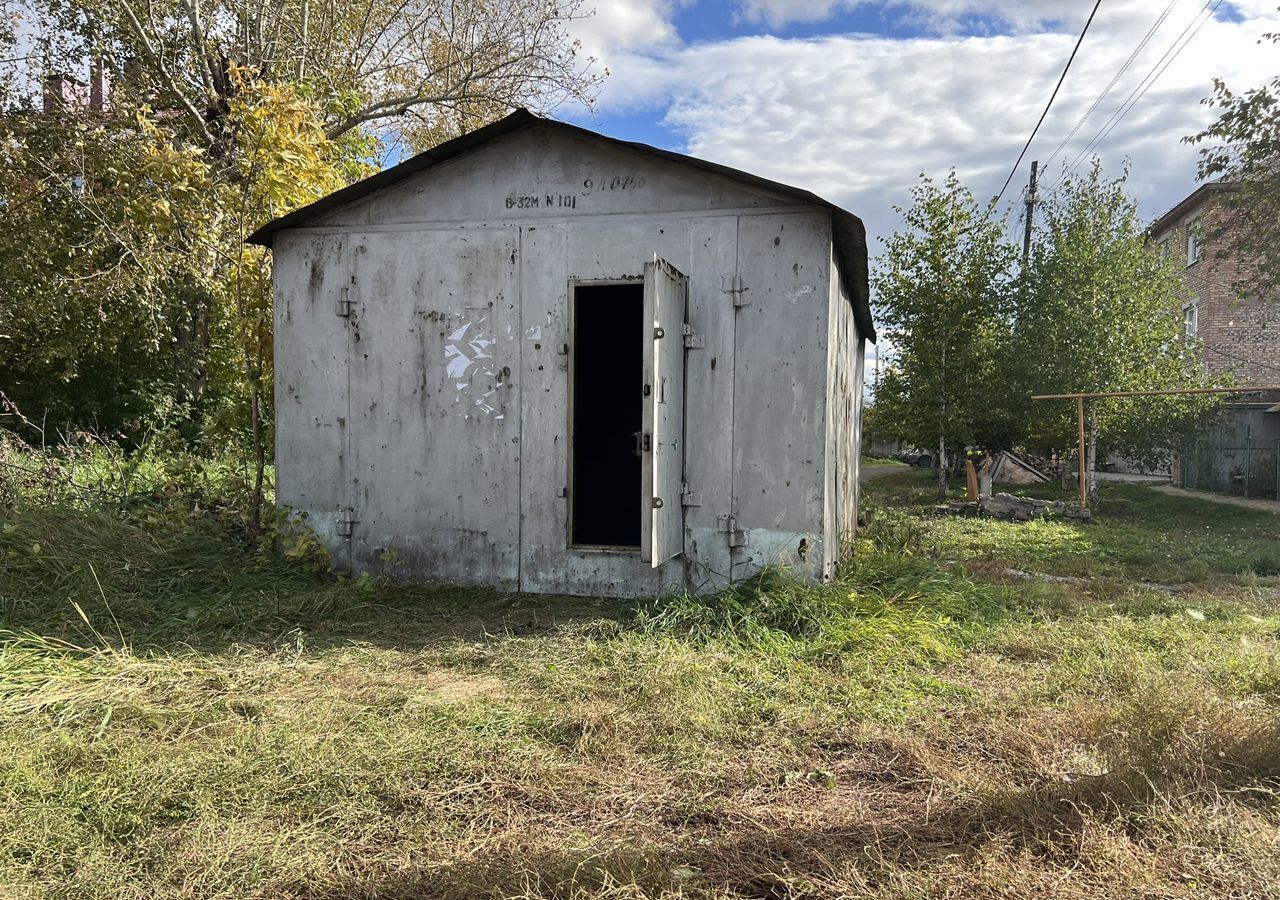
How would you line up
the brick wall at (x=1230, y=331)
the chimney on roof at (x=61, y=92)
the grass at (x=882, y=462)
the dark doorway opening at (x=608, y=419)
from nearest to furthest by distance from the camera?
the dark doorway opening at (x=608, y=419), the chimney on roof at (x=61, y=92), the brick wall at (x=1230, y=331), the grass at (x=882, y=462)

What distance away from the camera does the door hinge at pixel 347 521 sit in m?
6.32

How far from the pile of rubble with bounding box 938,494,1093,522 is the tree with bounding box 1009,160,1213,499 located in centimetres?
298

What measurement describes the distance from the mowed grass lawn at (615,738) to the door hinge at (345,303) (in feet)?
7.12

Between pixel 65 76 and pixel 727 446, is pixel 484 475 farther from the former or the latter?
pixel 65 76

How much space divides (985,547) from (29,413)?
16.1 m

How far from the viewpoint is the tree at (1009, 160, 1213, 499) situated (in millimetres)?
15016

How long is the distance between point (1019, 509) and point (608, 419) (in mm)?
8186

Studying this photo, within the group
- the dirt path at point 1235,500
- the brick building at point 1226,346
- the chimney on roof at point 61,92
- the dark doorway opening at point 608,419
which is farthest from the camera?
the brick building at point 1226,346

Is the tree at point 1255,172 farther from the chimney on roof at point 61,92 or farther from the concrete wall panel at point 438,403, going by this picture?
the chimney on roof at point 61,92

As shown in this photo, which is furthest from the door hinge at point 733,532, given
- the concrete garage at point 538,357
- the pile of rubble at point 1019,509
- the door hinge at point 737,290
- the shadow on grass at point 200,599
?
the pile of rubble at point 1019,509

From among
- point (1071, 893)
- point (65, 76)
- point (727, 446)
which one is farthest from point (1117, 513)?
point (65, 76)

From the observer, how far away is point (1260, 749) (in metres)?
3.20

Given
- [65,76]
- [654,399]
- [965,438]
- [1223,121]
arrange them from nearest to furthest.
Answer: [654,399], [1223,121], [65,76], [965,438]

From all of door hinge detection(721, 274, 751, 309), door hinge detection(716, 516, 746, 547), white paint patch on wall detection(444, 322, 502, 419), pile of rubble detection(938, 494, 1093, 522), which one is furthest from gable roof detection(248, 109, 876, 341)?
pile of rubble detection(938, 494, 1093, 522)
